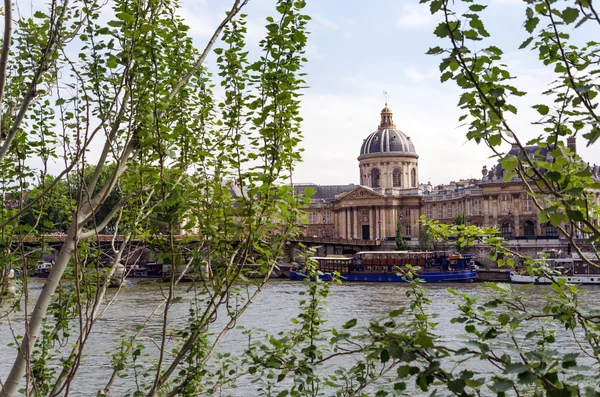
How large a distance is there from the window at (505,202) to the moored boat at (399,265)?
24.8 m

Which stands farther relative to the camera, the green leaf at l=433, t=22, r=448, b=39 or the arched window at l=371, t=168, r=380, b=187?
the arched window at l=371, t=168, r=380, b=187

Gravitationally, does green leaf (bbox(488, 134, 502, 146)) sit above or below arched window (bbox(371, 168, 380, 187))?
below

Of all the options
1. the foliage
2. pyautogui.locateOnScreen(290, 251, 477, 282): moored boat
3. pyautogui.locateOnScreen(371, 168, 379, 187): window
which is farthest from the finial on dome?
the foliage

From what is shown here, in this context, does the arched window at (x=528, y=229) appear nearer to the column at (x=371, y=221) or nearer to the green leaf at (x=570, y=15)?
the column at (x=371, y=221)

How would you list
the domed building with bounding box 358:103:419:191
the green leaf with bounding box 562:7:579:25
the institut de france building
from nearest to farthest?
the green leaf with bounding box 562:7:579:25, the institut de france building, the domed building with bounding box 358:103:419:191

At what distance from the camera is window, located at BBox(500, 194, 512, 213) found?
9019 cm

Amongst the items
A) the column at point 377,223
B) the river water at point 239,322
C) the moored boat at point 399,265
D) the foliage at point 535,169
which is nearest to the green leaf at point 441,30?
the foliage at point 535,169

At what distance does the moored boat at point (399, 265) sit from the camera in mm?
60312

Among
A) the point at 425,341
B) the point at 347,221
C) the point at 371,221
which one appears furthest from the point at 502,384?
the point at 347,221

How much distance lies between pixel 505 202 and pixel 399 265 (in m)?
35.1

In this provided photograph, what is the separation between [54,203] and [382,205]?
102m

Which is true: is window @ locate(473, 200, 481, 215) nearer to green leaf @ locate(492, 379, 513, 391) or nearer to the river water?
the river water

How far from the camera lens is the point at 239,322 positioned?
27406mm

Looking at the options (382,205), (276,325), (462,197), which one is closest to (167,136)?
(276,325)
